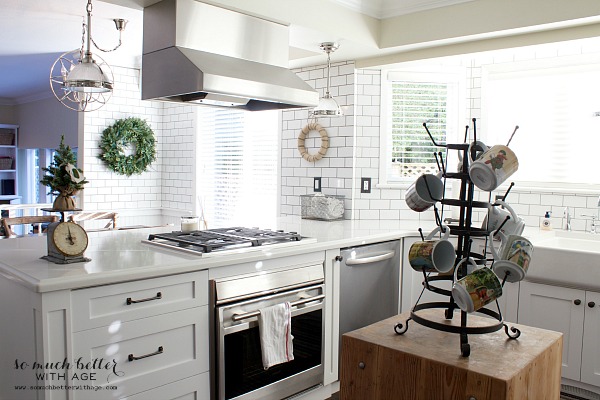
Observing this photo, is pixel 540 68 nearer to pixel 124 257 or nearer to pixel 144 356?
pixel 124 257

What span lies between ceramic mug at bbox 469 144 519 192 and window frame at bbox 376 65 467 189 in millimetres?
2829

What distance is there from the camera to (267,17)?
10.5 ft

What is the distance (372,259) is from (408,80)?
171 centimetres

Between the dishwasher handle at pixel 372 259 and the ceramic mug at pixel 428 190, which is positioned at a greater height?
the ceramic mug at pixel 428 190

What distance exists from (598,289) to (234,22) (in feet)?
8.82

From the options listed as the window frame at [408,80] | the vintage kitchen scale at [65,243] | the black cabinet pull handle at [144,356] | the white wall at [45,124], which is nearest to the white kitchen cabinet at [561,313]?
the window frame at [408,80]

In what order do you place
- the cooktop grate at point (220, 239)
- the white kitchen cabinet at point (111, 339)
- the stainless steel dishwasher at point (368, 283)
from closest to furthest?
the white kitchen cabinet at point (111, 339)
the cooktop grate at point (220, 239)
the stainless steel dishwasher at point (368, 283)

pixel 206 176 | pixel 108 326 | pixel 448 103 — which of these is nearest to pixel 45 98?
pixel 206 176

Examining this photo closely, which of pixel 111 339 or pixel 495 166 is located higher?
pixel 495 166

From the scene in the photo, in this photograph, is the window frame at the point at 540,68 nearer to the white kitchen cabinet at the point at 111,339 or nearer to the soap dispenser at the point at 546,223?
the soap dispenser at the point at 546,223

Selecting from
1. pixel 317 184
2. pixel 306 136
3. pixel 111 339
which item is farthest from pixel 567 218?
pixel 111 339

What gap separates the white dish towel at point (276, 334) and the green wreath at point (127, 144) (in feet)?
11.4

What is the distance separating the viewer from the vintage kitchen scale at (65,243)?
2.27 meters

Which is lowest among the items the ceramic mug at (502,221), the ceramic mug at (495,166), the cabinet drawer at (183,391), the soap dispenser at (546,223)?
the cabinet drawer at (183,391)
